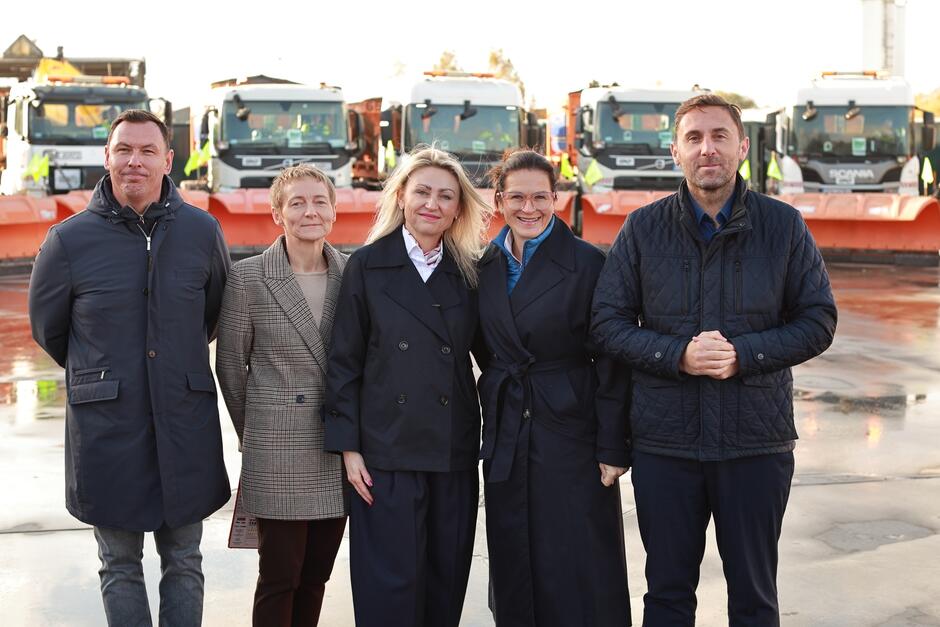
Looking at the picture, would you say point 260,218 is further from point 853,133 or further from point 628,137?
point 853,133

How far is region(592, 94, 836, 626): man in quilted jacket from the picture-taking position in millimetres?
3373

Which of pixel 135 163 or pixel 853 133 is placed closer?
pixel 135 163

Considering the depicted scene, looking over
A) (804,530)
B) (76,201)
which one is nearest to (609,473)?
(804,530)

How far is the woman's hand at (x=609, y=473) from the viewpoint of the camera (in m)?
3.55

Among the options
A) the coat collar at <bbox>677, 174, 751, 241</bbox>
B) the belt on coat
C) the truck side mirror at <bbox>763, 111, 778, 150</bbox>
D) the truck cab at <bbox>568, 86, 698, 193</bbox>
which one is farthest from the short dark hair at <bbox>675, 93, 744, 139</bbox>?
the truck side mirror at <bbox>763, 111, 778, 150</bbox>

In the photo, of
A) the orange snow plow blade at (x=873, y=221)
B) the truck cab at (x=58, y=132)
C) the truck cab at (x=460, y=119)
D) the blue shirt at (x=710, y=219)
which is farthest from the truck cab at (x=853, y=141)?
the blue shirt at (x=710, y=219)

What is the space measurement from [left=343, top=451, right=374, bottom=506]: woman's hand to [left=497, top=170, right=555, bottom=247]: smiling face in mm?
867

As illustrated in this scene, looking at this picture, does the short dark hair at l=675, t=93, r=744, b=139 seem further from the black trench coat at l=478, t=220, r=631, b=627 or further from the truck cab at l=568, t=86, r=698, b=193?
the truck cab at l=568, t=86, r=698, b=193

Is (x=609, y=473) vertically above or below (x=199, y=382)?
below

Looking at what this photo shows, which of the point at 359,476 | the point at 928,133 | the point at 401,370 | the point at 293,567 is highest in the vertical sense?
the point at 928,133

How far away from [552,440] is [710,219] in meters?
0.83

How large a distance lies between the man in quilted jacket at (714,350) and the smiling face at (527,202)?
287 millimetres

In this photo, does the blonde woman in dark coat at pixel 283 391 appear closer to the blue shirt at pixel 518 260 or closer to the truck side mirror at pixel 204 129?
the blue shirt at pixel 518 260

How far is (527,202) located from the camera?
3.63 metres
